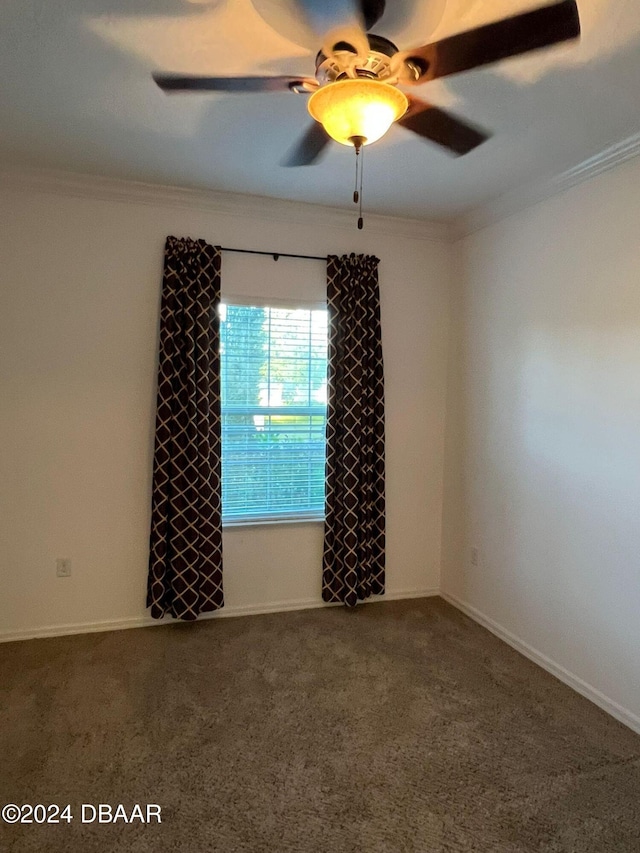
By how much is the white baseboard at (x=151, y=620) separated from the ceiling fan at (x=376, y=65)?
8.86 ft

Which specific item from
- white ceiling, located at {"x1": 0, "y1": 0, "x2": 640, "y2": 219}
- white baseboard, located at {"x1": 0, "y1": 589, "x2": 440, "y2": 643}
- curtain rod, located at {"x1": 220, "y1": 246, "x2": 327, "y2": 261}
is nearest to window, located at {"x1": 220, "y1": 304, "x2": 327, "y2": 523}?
curtain rod, located at {"x1": 220, "y1": 246, "x2": 327, "y2": 261}

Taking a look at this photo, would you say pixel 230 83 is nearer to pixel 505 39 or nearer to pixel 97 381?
pixel 505 39

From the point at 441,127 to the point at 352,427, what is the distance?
5.82 ft

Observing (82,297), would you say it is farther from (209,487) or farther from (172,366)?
(209,487)

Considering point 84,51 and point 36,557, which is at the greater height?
point 84,51

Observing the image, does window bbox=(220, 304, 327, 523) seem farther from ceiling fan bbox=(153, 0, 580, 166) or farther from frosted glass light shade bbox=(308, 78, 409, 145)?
frosted glass light shade bbox=(308, 78, 409, 145)

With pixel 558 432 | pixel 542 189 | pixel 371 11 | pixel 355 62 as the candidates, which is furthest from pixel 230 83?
pixel 558 432

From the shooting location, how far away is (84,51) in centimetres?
181

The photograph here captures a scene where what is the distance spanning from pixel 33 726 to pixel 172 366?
180 cm

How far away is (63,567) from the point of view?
3.05 metres

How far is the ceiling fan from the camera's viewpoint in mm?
1394

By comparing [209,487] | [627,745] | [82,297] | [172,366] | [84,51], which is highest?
[84,51]

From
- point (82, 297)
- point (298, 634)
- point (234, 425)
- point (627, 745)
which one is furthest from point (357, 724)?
point (82, 297)

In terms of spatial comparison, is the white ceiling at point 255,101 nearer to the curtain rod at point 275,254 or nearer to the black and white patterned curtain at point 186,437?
the curtain rod at point 275,254
